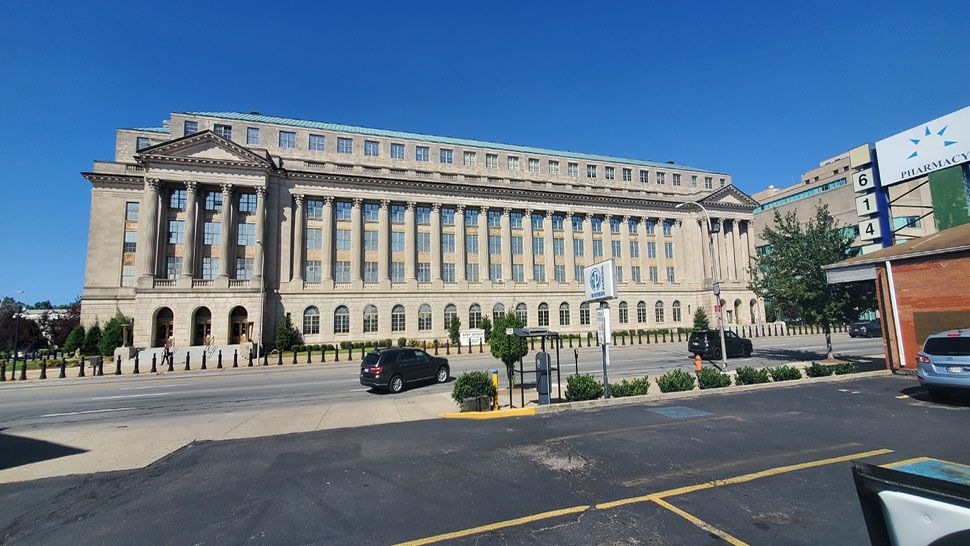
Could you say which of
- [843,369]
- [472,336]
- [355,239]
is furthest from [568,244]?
[843,369]

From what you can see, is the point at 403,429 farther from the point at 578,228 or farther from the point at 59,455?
the point at 578,228

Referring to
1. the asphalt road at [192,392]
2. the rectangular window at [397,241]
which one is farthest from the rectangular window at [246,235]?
the asphalt road at [192,392]

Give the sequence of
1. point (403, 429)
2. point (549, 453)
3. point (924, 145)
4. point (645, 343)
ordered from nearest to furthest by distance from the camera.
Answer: point (549, 453), point (403, 429), point (924, 145), point (645, 343)

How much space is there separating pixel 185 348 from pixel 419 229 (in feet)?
83.4

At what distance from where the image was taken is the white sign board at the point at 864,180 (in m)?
20.1

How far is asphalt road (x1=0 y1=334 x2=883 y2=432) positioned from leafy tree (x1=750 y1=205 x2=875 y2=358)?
3297mm

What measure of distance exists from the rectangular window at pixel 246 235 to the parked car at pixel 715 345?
→ 4164 centimetres

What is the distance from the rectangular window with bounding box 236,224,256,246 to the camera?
Answer: 4203cm

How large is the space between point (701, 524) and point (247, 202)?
157 feet

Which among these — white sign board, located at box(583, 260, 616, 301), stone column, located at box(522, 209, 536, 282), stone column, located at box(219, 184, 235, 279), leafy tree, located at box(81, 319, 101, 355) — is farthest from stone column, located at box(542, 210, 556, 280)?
leafy tree, located at box(81, 319, 101, 355)

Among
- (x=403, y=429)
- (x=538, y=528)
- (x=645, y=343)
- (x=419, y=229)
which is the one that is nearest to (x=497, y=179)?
(x=419, y=229)

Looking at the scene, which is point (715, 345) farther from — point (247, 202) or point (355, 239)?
point (247, 202)

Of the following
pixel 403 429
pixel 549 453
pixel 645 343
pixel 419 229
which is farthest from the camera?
pixel 419 229

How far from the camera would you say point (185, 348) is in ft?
117
